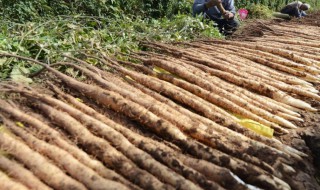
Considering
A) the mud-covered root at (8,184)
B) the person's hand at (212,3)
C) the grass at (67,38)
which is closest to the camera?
the mud-covered root at (8,184)

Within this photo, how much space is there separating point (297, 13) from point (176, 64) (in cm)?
770

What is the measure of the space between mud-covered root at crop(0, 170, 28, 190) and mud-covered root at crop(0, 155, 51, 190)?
3 centimetres

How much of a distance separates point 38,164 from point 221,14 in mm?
5577

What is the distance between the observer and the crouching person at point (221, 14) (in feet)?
21.5

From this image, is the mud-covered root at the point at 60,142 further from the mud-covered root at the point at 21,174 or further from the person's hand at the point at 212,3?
the person's hand at the point at 212,3

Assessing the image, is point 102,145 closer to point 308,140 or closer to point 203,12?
point 308,140

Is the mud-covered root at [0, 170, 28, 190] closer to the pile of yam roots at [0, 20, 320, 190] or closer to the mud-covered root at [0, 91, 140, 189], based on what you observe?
the pile of yam roots at [0, 20, 320, 190]

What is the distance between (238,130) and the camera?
8.36 feet

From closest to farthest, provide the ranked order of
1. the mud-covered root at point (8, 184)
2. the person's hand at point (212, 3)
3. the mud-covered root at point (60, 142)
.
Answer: the mud-covered root at point (8, 184) < the mud-covered root at point (60, 142) < the person's hand at point (212, 3)

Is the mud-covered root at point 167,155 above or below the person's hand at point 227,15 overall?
above

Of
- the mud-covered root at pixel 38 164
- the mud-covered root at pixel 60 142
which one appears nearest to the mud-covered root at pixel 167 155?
the mud-covered root at pixel 60 142

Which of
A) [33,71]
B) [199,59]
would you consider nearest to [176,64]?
[199,59]

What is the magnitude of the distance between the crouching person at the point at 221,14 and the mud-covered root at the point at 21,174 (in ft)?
17.5

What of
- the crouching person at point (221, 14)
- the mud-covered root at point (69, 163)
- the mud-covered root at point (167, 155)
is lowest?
the crouching person at point (221, 14)
